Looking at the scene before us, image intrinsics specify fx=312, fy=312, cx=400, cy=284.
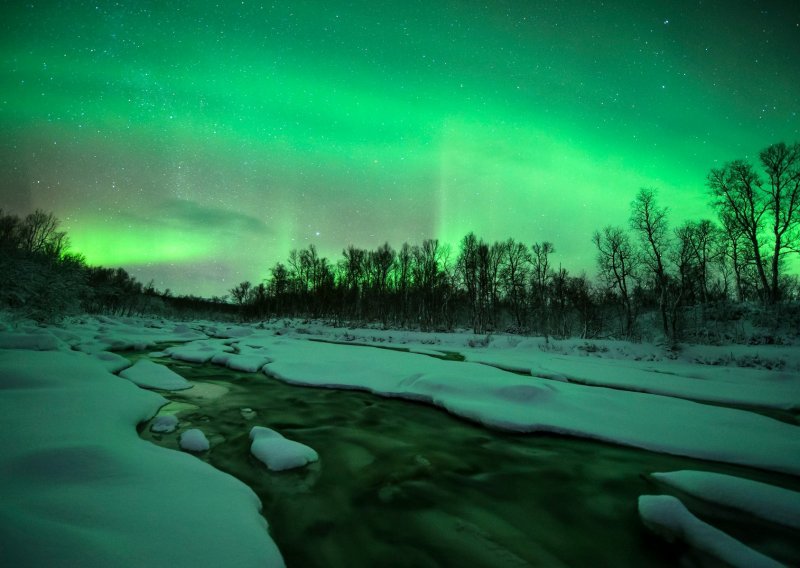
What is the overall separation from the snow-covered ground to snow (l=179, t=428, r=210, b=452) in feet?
0.08

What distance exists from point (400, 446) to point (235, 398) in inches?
174

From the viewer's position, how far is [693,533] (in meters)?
2.58

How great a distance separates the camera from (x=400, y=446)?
473cm

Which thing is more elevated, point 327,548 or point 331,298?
point 331,298

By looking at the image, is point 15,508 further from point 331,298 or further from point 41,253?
point 331,298

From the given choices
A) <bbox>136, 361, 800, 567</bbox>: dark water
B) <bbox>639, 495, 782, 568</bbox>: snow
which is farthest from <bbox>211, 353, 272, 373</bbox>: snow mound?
<bbox>639, 495, 782, 568</bbox>: snow

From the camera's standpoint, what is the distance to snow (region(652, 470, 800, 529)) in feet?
9.70

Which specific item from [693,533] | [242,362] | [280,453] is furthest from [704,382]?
[242,362]

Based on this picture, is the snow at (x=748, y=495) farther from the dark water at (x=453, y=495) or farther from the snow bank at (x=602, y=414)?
the snow bank at (x=602, y=414)

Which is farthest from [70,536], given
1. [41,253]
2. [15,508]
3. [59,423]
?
[41,253]

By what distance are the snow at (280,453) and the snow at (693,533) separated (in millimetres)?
3664

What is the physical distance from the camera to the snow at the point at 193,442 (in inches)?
165

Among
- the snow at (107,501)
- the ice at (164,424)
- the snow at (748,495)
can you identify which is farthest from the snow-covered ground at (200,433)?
the snow at (748,495)

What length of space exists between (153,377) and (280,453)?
5.95 m
